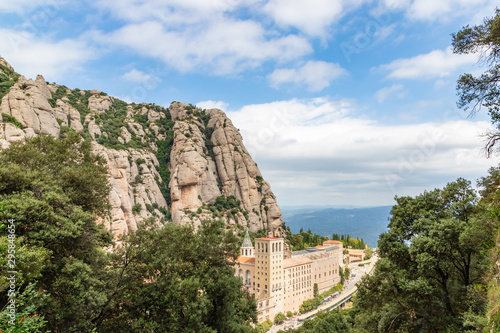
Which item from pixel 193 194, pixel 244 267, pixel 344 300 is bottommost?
pixel 344 300

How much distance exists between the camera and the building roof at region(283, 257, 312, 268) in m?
84.5

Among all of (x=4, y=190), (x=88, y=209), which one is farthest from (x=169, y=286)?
(x=4, y=190)

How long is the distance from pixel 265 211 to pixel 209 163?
99.5 ft

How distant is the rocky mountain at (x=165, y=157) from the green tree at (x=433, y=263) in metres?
64.7

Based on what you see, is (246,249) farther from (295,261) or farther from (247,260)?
(295,261)

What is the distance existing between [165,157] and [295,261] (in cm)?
6745

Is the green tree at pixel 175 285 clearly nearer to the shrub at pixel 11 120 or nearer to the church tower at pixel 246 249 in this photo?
the shrub at pixel 11 120

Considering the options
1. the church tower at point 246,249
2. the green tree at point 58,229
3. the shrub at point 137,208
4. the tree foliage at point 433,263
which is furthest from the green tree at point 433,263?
the shrub at point 137,208

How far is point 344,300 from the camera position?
88875mm

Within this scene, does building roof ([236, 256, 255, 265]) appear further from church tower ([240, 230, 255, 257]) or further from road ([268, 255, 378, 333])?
road ([268, 255, 378, 333])

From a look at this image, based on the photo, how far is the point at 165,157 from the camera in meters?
123

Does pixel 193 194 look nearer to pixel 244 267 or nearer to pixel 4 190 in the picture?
pixel 244 267

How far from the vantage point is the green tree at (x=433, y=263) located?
1683 centimetres

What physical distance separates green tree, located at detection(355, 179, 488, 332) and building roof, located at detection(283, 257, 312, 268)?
64.0 meters
